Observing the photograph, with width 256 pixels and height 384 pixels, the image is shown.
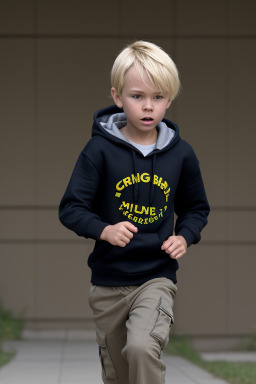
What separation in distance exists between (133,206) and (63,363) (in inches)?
157

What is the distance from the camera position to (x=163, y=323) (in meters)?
3.60

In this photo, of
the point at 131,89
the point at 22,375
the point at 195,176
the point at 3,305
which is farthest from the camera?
the point at 3,305

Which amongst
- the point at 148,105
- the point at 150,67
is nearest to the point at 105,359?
the point at 148,105

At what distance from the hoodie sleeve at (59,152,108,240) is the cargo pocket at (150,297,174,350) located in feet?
1.47

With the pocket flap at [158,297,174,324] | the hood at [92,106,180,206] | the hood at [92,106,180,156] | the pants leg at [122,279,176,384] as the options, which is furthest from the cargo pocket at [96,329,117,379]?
the hood at [92,106,180,156]

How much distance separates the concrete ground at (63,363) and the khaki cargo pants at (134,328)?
2.63m

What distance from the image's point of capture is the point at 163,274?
12.5ft

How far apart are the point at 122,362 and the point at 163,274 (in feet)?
1.51

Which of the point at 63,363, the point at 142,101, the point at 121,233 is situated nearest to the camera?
the point at 121,233

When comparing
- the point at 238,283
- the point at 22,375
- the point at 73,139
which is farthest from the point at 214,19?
the point at 22,375

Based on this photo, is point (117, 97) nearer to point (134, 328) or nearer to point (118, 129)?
point (118, 129)

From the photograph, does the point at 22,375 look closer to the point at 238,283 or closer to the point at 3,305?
the point at 3,305

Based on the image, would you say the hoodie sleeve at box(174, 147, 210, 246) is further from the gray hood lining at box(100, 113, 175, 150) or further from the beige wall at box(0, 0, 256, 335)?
the beige wall at box(0, 0, 256, 335)

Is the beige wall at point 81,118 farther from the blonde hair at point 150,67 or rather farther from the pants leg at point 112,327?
the blonde hair at point 150,67
